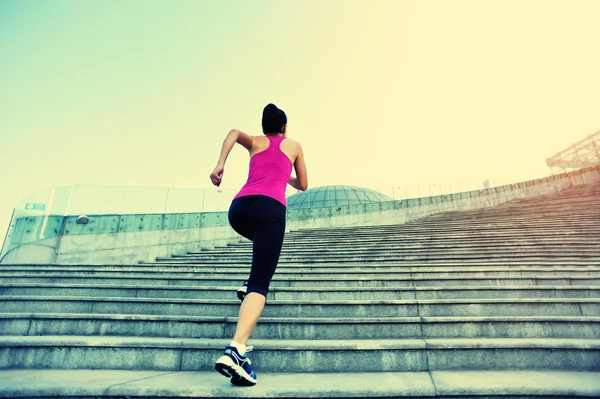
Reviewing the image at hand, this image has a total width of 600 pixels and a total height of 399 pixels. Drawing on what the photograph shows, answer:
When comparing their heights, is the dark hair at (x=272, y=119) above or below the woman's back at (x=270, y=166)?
above

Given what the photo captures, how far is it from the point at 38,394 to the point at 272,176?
1950mm

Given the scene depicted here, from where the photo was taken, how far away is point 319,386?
1990 mm

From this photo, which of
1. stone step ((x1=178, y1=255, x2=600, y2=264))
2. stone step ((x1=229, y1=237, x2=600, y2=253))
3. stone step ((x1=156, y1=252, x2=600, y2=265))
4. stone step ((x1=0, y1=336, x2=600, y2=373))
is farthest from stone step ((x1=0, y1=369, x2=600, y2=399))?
stone step ((x1=229, y1=237, x2=600, y2=253))

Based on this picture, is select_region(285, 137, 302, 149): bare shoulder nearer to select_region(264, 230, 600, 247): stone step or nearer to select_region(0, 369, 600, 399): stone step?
select_region(0, 369, 600, 399): stone step

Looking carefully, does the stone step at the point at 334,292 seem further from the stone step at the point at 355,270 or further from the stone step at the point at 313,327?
the stone step at the point at 313,327

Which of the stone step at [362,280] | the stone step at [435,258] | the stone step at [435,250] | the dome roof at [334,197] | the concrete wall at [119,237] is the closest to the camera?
the stone step at [362,280]

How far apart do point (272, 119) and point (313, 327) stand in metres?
1.83

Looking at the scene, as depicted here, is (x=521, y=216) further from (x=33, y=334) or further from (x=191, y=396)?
(x=33, y=334)

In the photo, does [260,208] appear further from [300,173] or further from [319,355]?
[319,355]

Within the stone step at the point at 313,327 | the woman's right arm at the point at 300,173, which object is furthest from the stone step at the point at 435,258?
the woman's right arm at the point at 300,173

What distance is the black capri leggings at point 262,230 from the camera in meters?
2.06

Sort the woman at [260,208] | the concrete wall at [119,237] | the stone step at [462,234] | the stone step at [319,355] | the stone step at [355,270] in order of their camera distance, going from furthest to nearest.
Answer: the concrete wall at [119,237], the stone step at [462,234], the stone step at [355,270], the stone step at [319,355], the woman at [260,208]

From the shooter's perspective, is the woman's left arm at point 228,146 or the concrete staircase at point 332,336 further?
the woman's left arm at point 228,146

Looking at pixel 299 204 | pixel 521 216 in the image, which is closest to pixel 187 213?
pixel 521 216
